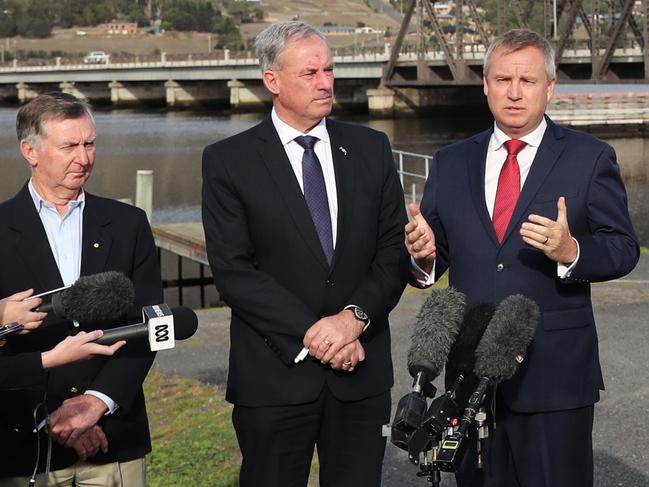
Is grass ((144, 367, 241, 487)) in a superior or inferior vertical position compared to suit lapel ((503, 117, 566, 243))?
inferior

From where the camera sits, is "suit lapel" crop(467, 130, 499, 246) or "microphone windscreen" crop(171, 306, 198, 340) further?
"suit lapel" crop(467, 130, 499, 246)

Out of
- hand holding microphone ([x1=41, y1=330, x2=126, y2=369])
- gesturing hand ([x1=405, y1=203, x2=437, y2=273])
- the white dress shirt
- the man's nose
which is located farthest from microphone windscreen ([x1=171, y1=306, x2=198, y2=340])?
the man's nose

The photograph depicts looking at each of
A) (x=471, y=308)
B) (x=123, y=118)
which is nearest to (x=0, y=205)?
(x=471, y=308)

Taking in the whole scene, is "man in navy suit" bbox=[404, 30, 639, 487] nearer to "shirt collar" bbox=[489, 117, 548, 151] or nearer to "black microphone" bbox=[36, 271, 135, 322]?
"shirt collar" bbox=[489, 117, 548, 151]

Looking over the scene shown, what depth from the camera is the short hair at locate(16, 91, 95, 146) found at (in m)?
4.18

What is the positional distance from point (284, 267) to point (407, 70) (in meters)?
74.1

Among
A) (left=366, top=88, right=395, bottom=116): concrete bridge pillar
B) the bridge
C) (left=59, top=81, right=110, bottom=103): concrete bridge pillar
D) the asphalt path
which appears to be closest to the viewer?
the asphalt path

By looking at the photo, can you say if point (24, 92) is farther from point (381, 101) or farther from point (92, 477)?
point (92, 477)

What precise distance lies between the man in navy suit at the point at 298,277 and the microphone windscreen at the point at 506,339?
864 mm

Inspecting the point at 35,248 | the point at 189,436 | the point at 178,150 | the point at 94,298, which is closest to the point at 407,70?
the point at 178,150

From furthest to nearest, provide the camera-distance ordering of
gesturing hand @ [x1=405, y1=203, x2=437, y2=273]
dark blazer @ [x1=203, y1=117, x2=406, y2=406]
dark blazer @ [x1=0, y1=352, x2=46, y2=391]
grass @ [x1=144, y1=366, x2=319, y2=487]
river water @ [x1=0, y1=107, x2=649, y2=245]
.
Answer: river water @ [x1=0, y1=107, x2=649, y2=245] → grass @ [x1=144, y1=366, x2=319, y2=487] → dark blazer @ [x1=203, y1=117, x2=406, y2=406] → gesturing hand @ [x1=405, y1=203, x2=437, y2=273] → dark blazer @ [x1=0, y1=352, x2=46, y2=391]

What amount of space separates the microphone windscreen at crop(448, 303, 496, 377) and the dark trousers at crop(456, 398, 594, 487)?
45 cm

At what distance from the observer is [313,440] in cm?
454

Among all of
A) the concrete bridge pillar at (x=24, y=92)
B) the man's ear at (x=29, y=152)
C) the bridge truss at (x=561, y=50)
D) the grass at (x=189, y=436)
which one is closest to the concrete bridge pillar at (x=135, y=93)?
the concrete bridge pillar at (x=24, y=92)
